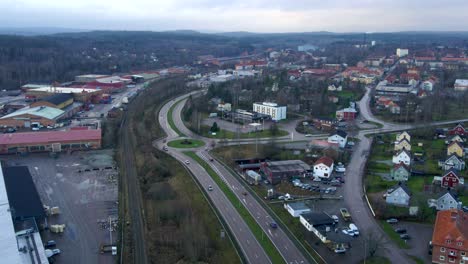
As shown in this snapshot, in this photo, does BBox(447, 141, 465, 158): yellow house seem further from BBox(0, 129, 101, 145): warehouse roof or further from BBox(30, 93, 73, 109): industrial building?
BBox(30, 93, 73, 109): industrial building

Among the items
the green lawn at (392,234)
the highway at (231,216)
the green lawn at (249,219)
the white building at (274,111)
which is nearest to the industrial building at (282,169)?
the green lawn at (249,219)

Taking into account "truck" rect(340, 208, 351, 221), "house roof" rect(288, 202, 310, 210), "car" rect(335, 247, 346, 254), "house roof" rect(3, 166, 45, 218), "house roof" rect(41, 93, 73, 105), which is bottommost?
"car" rect(335, 247, 346, 254)

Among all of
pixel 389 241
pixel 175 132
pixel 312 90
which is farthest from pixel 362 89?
pixel 389 241

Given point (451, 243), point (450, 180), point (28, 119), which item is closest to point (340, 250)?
point (451, 243)

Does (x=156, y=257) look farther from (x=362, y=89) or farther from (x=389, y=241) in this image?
(x=362, y=89)

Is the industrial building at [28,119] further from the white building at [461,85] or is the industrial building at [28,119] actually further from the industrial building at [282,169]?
the white building at [461,85]

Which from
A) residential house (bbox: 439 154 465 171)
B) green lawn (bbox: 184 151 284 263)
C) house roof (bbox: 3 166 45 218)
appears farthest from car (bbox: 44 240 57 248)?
residential house (bbox: 439 154 465 171)

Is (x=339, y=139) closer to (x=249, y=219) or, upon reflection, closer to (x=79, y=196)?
(x=249, y=219)

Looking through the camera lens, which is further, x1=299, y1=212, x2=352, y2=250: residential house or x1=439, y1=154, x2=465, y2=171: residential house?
x1=439, y1=154, x2=465, y2=171: residential house
